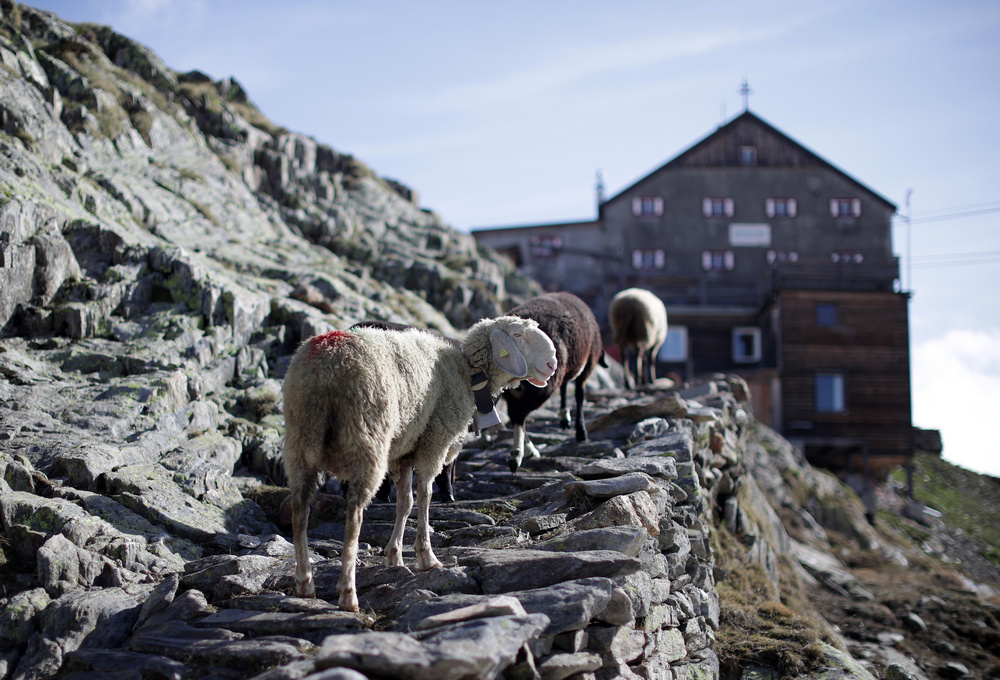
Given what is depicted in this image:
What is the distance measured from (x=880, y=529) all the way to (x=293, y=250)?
23.9m

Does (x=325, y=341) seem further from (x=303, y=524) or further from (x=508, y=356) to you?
(x=508, y=356)

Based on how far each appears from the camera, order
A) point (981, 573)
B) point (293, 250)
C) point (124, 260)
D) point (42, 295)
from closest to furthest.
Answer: point (42, 295) < point (124, 260) < point (293, 250) < point (981, 573)

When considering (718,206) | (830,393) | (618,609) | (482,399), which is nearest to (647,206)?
(718,206)

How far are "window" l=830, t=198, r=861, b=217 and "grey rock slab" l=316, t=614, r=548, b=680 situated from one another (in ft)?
151

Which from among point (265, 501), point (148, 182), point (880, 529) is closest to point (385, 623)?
point (265, 501)

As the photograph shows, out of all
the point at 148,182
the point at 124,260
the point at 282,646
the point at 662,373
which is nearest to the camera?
the point at 282,646

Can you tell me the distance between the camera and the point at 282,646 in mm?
4996

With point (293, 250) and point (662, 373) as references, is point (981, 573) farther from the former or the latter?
point (293, 250)

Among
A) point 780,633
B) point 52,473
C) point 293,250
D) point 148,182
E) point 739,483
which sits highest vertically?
point 148,182

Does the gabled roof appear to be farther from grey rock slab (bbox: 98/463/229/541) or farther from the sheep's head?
grey rock slab (bbox: 98/463/229/541)

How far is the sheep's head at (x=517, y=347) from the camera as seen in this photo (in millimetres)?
7480

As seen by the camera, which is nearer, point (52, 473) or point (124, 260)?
point (52, 473)

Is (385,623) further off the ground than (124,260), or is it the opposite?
(124,260)

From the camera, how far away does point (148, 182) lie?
17.9 metres
